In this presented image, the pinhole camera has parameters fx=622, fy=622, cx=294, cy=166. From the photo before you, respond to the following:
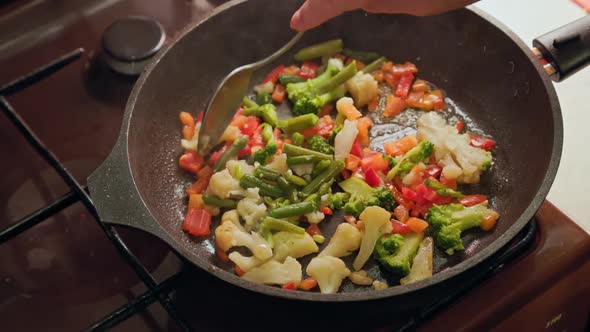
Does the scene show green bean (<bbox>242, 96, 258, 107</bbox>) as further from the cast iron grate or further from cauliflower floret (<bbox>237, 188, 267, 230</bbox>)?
the cast iron grate

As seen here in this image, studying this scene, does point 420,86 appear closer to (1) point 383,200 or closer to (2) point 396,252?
(1) point 383,200

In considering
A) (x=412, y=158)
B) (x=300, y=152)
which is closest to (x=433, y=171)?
(x=412, y=158)

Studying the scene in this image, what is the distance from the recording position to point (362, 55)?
204cm

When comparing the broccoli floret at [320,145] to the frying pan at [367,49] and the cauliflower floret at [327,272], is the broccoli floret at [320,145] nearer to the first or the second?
the frying pan at [367,49]

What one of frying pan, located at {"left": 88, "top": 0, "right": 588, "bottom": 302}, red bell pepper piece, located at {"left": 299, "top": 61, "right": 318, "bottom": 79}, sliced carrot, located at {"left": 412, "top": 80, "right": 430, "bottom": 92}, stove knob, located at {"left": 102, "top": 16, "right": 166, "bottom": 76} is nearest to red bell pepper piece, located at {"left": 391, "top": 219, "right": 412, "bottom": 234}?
frying pan, located at {"left": 88, "top": 0, "right": 588, "bottom": 302}

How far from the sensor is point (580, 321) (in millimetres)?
1684

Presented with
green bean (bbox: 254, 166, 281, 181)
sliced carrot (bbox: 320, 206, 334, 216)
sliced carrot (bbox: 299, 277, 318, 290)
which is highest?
green bean (bbox: 254, 166, 281, 181)

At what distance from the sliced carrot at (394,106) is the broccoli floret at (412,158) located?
0.61 ft

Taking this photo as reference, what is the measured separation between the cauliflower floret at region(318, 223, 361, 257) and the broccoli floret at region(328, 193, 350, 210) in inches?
4.2

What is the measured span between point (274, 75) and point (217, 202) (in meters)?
0.55

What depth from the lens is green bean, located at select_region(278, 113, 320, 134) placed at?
183 centimetres

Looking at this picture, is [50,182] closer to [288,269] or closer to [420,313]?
[288,269]

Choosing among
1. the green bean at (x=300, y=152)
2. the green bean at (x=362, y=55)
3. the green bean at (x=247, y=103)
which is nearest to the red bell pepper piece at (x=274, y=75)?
the green bean at (x=247, y=103)

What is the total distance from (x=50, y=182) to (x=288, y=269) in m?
0.76
